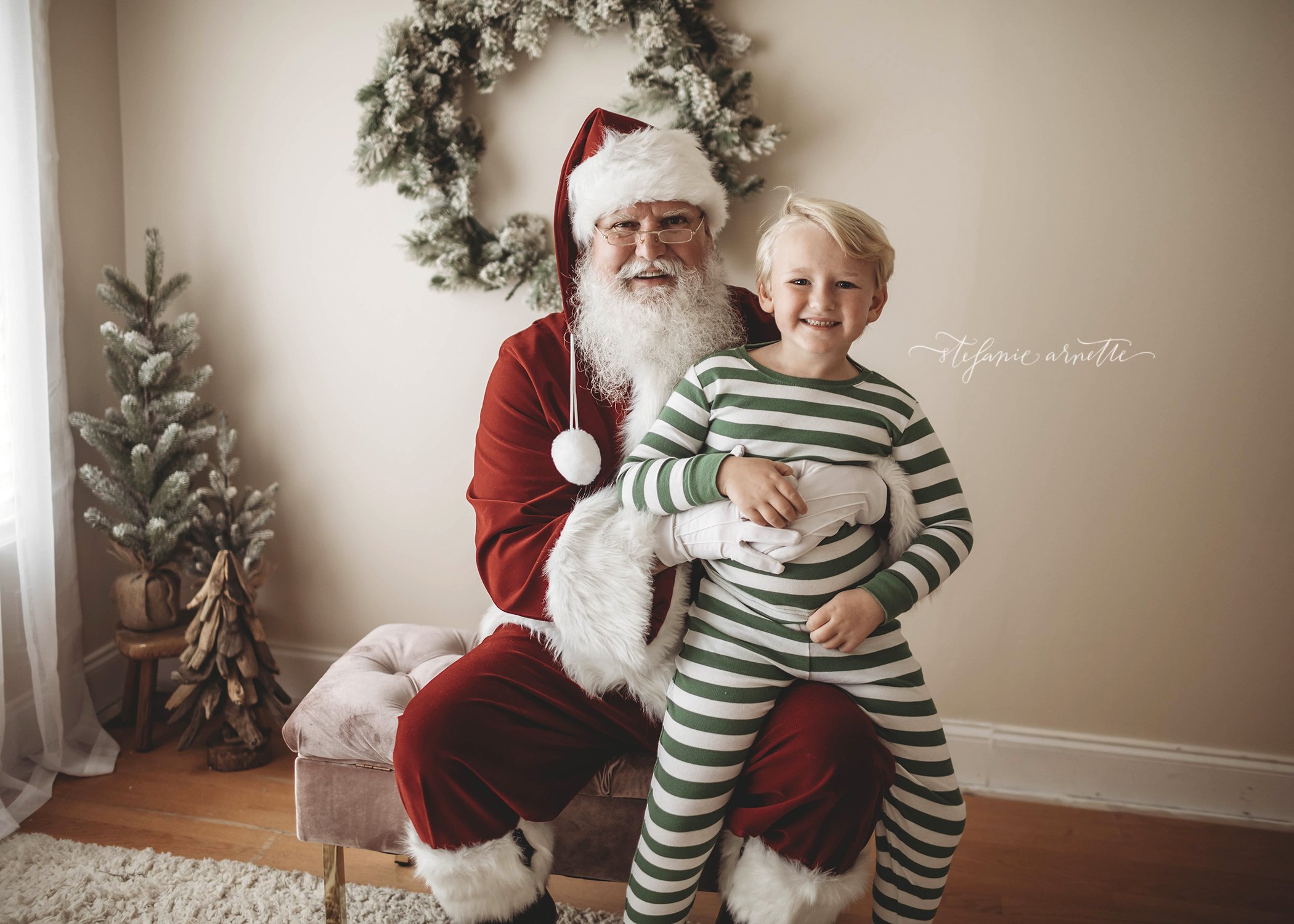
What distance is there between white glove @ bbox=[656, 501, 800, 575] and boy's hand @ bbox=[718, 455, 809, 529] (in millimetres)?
27

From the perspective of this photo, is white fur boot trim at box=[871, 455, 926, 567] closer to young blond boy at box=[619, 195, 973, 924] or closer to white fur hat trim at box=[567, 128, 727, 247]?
young blond boy at box=[619, 195, 973, 924]

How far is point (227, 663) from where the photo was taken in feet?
7.37

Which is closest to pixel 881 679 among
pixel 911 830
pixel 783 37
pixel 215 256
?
pixel 911 830

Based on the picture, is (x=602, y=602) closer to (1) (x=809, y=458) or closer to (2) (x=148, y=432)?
(1) (x=809, y=458)

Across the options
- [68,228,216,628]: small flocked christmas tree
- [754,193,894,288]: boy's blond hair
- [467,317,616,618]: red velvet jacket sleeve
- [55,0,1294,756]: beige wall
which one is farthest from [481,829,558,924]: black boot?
[68,228,216,628]: small flocked christmas tree

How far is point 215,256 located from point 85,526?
947 millimetres

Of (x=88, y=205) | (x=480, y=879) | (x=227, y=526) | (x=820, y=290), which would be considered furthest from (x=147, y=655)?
(x=820, y=290)

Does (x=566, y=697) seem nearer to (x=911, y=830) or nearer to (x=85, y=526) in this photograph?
(x=911, y=830)

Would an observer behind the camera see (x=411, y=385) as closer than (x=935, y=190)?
No

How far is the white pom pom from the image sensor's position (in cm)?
155

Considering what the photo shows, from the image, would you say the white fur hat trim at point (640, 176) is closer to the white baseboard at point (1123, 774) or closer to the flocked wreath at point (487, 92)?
the flocked wreath at point (487, 92)

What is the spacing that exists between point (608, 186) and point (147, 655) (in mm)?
1900

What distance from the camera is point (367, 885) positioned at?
184 centimetres

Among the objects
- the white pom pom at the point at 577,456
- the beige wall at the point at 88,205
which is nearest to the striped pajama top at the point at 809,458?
the white pom pom at the point at 577,456
